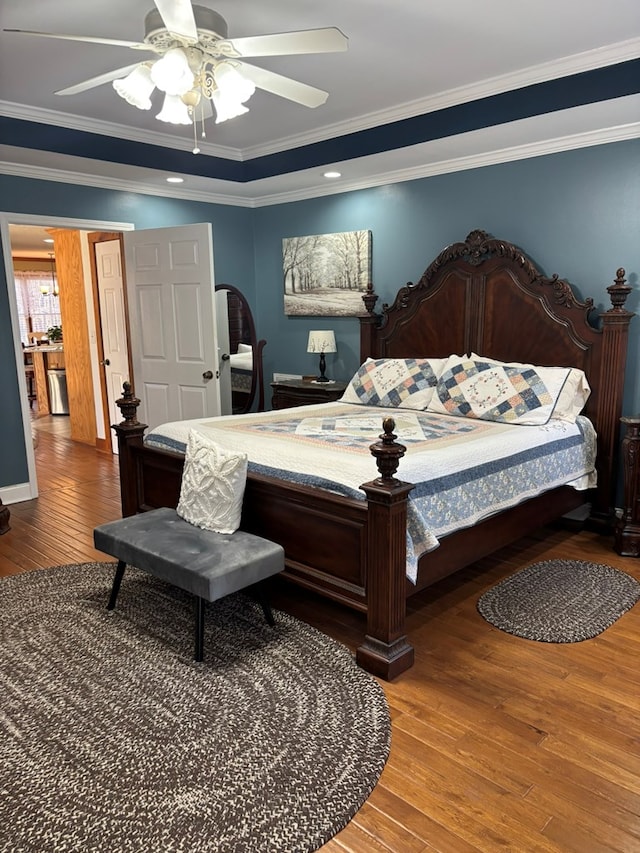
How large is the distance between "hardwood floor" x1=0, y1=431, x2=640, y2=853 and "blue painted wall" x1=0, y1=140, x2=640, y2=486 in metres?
1.86

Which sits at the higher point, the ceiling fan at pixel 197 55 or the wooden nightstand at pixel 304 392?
the ceiling fan at pixel 197 55

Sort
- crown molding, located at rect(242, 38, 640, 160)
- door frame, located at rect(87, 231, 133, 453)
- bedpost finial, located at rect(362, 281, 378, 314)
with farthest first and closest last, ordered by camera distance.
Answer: door frame, located at rect(87, 231, 133, 453), bedpost finial, located at rect(362, 281, 378, 314), crown molding, located at rect(242, 38, 640, 160)

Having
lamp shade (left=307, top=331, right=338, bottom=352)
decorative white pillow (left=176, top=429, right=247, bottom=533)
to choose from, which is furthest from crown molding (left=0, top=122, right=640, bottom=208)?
decorative white pillow (left=176, top=429, right=247, bottom=533)

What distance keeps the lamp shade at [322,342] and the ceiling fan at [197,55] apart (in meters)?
2.60

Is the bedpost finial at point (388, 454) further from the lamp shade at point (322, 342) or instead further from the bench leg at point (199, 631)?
the lamp shade at point (322, 342)

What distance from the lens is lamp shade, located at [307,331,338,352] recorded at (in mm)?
5223

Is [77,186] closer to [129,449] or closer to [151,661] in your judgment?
[129,449]

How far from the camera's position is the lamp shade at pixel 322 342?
5223 mm

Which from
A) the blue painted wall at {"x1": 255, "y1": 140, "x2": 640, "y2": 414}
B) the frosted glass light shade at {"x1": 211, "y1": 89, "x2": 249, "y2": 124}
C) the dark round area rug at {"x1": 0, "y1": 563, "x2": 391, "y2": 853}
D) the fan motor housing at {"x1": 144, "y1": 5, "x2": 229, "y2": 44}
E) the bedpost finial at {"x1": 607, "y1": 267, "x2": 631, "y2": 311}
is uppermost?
the fan motor housing at {"x1": 144, "y1": 5, "x2": 229, "y2": 44}

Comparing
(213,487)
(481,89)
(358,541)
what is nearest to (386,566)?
(358,541)

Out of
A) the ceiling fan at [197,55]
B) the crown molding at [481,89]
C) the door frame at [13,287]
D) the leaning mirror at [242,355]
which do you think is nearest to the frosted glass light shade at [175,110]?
the ceiling fan at [197,55]

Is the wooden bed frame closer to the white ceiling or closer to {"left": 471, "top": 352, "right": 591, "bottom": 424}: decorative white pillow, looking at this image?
{"left": 471, "top": 352, "right": 591, "bottom": 424}: decorative white pillow

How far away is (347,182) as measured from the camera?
16.7 ft

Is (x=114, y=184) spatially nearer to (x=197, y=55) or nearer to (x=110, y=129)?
(x=110, y=129)
